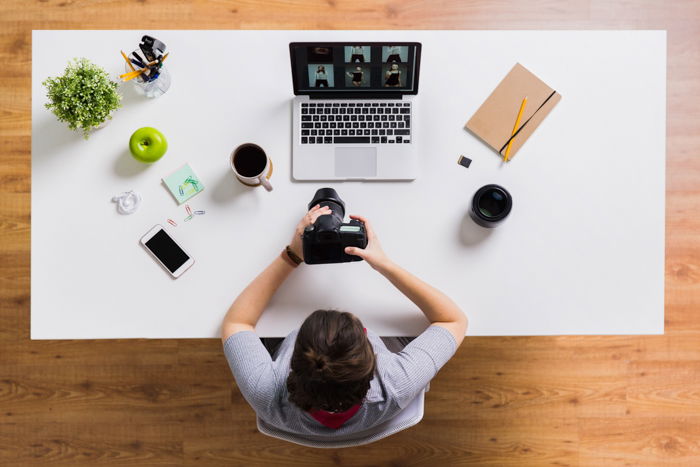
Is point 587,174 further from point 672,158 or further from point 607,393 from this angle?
point 607,393

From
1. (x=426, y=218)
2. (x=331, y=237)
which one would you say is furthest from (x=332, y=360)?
(x=426, y=218)

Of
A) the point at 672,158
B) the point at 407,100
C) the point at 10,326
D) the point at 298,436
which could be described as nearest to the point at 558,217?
the point at 407,100

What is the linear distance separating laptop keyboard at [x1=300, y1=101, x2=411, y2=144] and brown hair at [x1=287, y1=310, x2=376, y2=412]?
0.44 meters

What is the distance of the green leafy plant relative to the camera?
1.03m

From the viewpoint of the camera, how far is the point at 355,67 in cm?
107

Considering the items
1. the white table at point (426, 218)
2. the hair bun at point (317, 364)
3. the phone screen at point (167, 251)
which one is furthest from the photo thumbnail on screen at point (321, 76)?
the hair bun at point (317, 364)

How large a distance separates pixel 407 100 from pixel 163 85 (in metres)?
0.57

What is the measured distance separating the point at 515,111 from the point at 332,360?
2.35ft

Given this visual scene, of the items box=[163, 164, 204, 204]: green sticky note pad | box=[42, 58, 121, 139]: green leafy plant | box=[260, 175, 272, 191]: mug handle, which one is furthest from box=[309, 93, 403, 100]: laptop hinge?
box=[42, 58, 121, 139]: green leafy plant

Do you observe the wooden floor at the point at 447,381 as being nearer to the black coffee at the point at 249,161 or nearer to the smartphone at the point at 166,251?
the smartphone at the point at 166,251

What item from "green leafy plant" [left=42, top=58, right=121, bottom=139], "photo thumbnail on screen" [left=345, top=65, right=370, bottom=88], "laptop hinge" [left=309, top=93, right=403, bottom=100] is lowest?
"green leafy plant" [left=42, top=58, right=121, bottom=139]

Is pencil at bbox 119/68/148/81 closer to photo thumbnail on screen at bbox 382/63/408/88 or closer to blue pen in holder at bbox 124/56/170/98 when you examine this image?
blue pen in holder at bbox 124/56/170/98

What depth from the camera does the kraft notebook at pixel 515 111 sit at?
112 cm

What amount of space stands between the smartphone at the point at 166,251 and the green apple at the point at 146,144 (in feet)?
0.55
